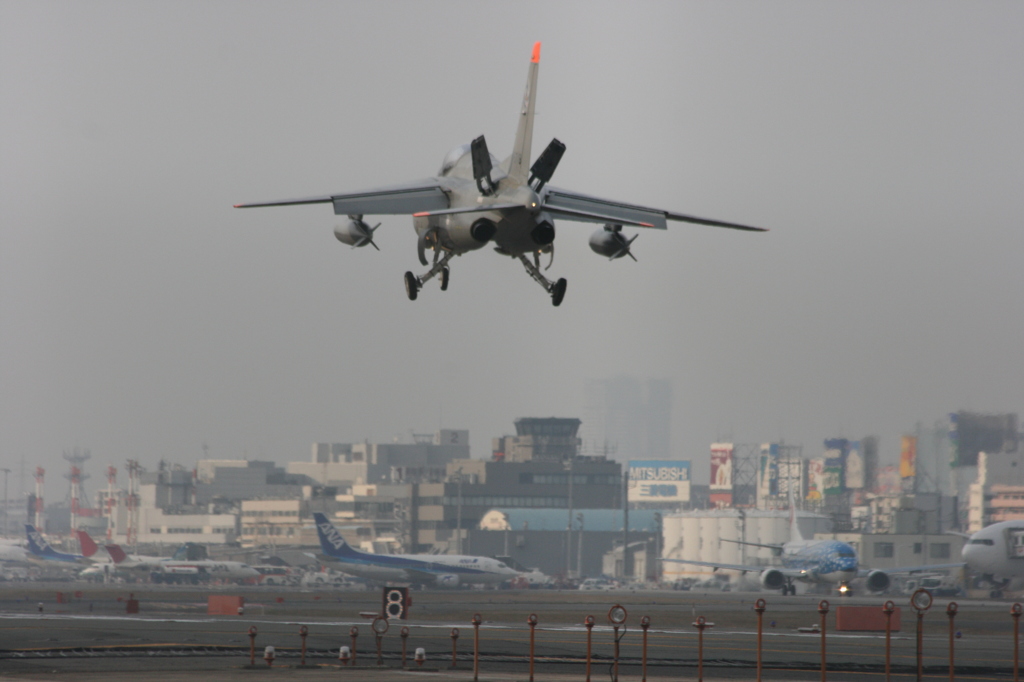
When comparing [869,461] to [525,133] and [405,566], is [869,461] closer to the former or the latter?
[405,566]

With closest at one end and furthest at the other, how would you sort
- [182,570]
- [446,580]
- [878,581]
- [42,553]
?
1. [878,581]
2. [446,580]
3. [182,570]
4. [42,553]

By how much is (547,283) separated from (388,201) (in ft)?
15.6

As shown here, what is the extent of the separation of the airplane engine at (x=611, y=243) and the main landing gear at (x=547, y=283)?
2315mm

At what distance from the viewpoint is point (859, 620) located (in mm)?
70500

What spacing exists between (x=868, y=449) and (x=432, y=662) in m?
165

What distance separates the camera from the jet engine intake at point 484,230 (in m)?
30.3

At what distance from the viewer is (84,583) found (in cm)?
17950

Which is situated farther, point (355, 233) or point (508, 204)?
point (355, 233)

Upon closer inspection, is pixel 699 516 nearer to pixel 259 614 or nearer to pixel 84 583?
pixel 84 583

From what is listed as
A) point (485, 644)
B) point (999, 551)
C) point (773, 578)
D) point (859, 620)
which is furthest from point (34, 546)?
point (859, 620)

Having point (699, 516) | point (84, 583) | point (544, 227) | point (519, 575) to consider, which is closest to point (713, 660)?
point (544, 227)

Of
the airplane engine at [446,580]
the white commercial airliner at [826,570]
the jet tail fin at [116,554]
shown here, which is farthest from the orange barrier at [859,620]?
the jet tail fin at [116,554]

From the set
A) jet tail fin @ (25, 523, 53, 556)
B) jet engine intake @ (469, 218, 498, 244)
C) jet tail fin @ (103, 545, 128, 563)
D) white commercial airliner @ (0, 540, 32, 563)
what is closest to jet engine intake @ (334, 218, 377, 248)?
jet engine intake @ (469, 218, 498, 244)

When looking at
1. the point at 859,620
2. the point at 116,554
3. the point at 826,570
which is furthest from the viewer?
the point at 116,554
